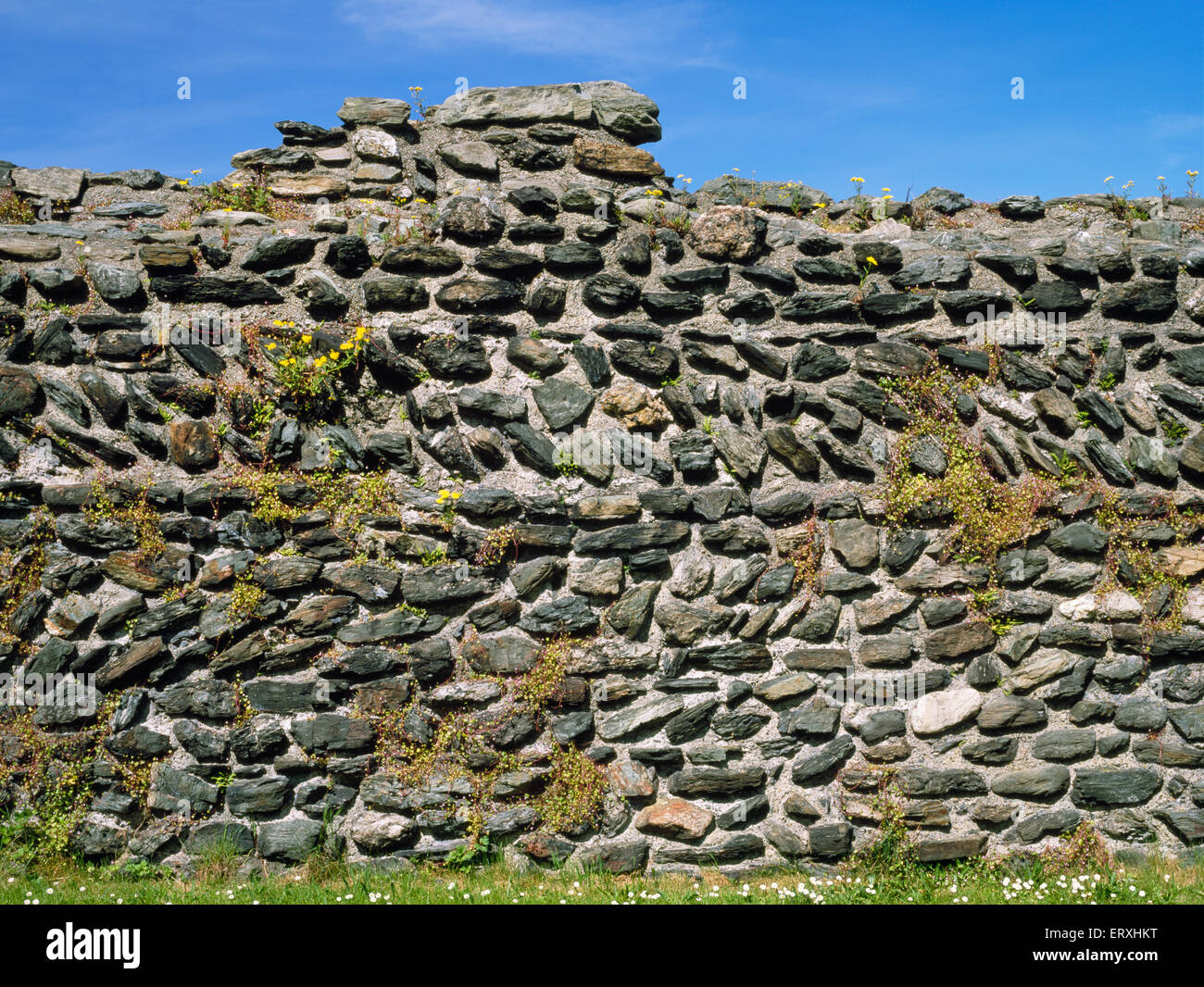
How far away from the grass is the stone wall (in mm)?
150

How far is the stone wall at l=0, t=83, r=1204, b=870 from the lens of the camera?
5000 mm

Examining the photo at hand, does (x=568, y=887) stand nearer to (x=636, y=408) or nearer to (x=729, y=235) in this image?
(x=636, y=408)

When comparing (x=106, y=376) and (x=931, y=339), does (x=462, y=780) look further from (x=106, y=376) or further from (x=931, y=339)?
(x=931, y=339)

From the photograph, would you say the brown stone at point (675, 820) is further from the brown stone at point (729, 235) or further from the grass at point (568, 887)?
the brown stone at point (729, 235)

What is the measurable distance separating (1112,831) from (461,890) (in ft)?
13.0

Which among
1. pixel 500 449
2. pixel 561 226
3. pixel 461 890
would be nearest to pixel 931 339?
pixel 561 226

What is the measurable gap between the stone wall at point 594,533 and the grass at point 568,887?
0.15 metres

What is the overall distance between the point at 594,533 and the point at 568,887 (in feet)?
6.61

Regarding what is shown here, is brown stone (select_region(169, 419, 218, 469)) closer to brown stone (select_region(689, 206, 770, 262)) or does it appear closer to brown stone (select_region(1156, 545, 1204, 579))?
brown stone (select_region(689, 206, 770, 262))

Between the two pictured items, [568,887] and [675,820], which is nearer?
[568,887]

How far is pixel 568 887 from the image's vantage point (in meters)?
4.73

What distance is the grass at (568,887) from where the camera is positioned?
4535 millimetres

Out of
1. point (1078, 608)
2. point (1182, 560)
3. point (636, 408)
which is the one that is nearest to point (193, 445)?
point (636, 408)

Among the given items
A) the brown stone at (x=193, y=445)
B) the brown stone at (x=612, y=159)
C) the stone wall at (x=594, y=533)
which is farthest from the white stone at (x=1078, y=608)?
the brown stone at (x=193, y=445)
